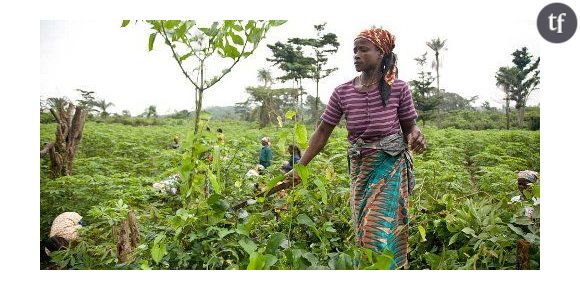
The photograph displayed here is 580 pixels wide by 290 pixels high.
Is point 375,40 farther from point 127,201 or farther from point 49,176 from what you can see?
point 49,176

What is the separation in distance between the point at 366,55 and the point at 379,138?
35 centimetres

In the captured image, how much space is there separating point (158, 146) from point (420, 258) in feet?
20.8

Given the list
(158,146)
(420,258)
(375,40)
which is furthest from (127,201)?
(158,146)

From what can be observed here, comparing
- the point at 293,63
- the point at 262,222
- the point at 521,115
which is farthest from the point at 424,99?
the point at 262,222

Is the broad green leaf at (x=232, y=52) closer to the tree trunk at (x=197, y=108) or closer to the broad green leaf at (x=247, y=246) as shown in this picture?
the tree trunk at (x=197, y=108)

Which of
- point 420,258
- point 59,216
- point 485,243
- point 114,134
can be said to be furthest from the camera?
point 114,134

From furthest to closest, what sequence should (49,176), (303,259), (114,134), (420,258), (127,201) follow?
(114,134), (49,176), (127,201), (420,258), (303,259)

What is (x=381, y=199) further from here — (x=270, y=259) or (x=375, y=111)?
(x=270, y=259)

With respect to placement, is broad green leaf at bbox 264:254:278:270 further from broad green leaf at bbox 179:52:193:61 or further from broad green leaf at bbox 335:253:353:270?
broad green leaf at bbox 179:52:193:61

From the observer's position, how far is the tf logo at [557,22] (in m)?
2.17

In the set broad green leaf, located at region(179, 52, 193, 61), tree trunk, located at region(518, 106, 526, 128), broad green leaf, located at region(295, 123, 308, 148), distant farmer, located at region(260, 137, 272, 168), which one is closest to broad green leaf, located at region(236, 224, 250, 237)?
broad green leaf, located at region(295, 123, 308, 148)

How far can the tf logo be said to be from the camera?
217 cm

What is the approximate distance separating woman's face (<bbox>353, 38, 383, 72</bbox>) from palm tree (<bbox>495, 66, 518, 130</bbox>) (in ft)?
10.2

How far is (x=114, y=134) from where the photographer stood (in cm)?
805
